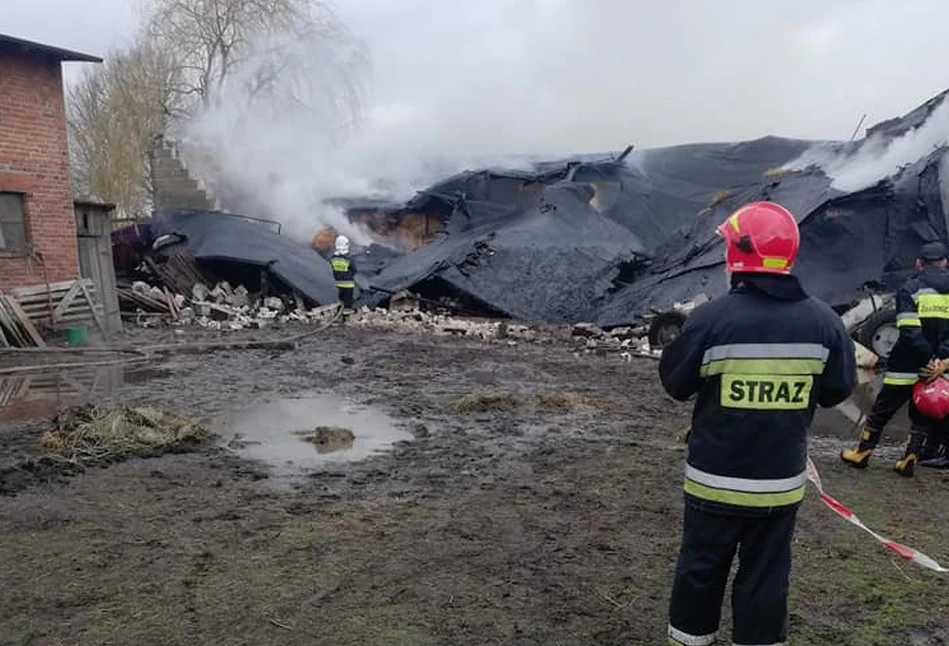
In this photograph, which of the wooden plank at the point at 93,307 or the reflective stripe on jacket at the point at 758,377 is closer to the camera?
the reflective stripe on jacket at the point at 758,377

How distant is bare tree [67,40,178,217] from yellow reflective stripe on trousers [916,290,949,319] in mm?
26069

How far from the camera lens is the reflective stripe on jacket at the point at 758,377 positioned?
251 centimetres

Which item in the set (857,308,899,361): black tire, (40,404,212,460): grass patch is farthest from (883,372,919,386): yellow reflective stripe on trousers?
(857,308,899,361): black tire

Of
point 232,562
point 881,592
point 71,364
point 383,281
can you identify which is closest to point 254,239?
point 383,281

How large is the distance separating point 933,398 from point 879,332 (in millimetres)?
5792

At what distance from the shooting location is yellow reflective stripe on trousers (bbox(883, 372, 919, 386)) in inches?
213

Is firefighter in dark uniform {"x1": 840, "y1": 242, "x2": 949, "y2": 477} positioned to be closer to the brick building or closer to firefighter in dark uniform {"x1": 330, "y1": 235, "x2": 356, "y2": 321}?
firefighter in dark uniform {"x1": 330, "y1": 235, "x2": 356, "y2": 321}

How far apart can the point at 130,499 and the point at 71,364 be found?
19.6ft

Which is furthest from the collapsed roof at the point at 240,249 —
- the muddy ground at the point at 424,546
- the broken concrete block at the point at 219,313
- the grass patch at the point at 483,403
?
the muddy ground at the point at 424,546

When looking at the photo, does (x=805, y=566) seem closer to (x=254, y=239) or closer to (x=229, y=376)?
(x=229, y=376)

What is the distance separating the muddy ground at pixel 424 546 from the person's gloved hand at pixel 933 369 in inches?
28.6

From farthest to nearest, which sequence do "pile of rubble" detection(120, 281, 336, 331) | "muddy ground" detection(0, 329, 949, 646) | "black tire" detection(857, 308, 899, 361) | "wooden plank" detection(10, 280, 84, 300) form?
"pile of rubble" detection(120, 281, 336, 331) → "wooden plank" detection(10, 280, 84, 300) → "black tire" detection(857, 308, 899, 361) → "muddy ground" detection(0, 329, 949, 646)

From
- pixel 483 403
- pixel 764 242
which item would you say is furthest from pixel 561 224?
pixel 764 242

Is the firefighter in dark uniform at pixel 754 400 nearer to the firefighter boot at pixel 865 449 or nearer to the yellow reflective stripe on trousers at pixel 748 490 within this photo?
the yellow reflective stripe on trousers at pixel 748 490
